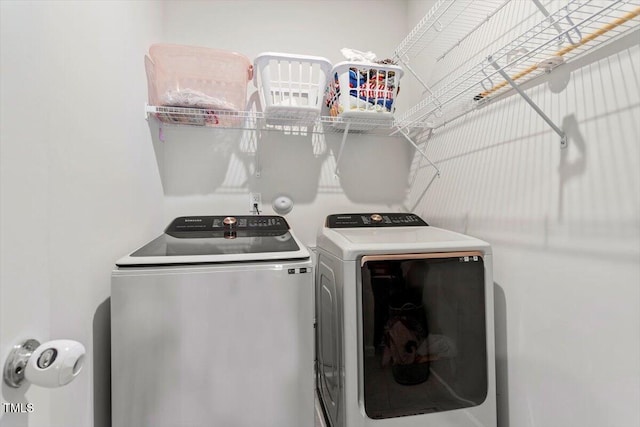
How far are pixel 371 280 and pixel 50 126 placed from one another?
1.07m

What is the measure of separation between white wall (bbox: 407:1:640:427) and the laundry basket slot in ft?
3.92

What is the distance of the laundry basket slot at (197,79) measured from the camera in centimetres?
141

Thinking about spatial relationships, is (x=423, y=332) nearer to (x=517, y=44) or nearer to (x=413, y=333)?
(x=413, y=333)

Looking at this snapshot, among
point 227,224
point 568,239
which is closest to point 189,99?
point 227,224

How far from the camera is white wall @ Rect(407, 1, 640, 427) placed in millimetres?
830

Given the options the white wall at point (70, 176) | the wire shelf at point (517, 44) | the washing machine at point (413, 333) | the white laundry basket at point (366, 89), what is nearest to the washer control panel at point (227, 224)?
the white wall at point (70, 176)

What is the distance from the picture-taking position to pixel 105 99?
1.08 m

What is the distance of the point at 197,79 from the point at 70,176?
0.80 metres

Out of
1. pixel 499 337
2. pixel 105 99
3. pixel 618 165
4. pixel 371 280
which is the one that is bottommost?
pixel 499 337

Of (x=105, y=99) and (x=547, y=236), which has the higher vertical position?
(x=105, y=99)

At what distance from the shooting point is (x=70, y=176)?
0.87 metres

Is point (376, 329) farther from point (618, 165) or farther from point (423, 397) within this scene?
point (618, 165)

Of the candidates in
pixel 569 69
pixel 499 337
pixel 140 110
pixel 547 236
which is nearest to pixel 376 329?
pixel 499 337

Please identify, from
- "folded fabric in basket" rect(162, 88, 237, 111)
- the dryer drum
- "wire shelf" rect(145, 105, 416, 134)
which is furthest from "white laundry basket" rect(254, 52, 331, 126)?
the dryer drum
